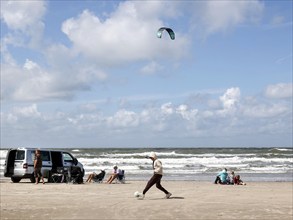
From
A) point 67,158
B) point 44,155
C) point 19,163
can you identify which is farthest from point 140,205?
point 67,158

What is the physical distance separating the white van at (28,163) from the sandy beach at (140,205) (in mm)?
4676

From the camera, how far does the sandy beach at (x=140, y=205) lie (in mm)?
12578

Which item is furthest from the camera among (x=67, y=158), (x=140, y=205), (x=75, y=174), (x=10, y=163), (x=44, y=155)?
(x=67, y=158)

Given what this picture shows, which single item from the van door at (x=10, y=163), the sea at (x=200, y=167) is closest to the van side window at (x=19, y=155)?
the van door at (x=10, y=163)

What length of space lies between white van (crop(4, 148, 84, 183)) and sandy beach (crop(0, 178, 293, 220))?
184 inches

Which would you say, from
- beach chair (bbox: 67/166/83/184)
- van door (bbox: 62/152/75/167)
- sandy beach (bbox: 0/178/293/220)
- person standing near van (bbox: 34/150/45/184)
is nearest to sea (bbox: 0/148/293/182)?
van door (bbox: 62/152/75/167)

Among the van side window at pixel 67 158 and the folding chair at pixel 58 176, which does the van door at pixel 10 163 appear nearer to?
the folding chair at pixel 58 176

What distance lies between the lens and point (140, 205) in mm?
14320

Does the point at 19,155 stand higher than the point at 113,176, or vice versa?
the point at 19,155

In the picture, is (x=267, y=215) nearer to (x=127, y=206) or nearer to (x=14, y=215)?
(x=127, y=206)

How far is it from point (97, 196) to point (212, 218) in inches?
224

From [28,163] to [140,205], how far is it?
10.4 m

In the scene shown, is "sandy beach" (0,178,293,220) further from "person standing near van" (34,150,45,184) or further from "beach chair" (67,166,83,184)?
"beach chair" (67,166,83,184)

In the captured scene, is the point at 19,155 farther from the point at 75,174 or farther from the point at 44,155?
the point at 75,174
